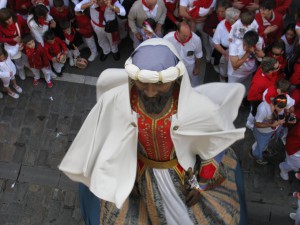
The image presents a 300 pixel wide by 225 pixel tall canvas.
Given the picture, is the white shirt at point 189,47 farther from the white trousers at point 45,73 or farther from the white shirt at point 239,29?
the white trousers at point 45,73

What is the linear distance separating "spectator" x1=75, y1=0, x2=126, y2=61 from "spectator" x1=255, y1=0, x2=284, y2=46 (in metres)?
1.65

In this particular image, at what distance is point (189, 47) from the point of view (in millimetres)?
5297

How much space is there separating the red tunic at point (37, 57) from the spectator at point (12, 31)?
129 millimetres

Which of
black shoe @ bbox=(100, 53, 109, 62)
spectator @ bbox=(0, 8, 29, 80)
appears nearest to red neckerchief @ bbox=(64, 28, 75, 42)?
spectator @ bbox=(0, 8, 29, 80)

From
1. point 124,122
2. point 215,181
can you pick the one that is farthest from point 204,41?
point 124,122

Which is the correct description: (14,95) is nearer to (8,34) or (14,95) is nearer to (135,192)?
(8,34)

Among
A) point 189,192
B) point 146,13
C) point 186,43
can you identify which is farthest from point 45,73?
point 189,192

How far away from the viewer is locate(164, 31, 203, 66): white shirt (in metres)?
5.24

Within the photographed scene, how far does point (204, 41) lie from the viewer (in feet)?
20.6

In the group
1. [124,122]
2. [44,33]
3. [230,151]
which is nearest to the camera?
[124,122]

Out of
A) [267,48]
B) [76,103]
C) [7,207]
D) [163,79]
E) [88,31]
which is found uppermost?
[163,79]

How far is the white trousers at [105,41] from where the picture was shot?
6105 millimetres

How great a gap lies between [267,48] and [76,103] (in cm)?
256

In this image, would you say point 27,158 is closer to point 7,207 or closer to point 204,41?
point 7,207
